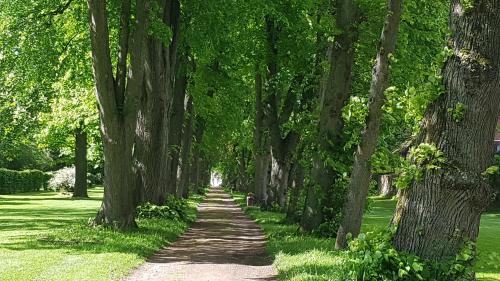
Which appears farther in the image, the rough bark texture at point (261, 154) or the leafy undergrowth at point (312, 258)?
the rough bark texture at point (261, 154)

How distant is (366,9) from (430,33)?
178 inches

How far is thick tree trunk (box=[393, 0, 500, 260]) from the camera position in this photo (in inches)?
259

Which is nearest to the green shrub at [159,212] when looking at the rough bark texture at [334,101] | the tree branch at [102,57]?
the tree branch at [102,57]

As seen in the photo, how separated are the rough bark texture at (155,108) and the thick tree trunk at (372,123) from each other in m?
10.0

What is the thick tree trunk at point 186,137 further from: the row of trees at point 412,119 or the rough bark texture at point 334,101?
the rough bark texture at point 334,101

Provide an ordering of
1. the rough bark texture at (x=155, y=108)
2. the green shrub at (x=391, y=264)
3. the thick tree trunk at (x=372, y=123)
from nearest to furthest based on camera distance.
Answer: the green shrub at (x=391, y=264)
the thick tree trunk at (x=372, y=123)
the rough bark texture at (x=155, y=108)

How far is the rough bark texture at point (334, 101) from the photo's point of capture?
14906 millimetres

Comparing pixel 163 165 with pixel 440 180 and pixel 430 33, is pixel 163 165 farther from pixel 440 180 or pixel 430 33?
pixel 440 180

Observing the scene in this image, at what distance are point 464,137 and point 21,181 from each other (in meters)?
50.3

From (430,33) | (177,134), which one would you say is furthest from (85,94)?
(430,33)

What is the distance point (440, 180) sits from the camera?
21.8 ft

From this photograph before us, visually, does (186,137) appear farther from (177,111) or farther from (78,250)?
(78,250)

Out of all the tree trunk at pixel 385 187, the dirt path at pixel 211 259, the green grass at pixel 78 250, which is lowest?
the dirt path at pixel 211 259

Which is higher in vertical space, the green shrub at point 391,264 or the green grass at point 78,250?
the green shrub at point 391,264
